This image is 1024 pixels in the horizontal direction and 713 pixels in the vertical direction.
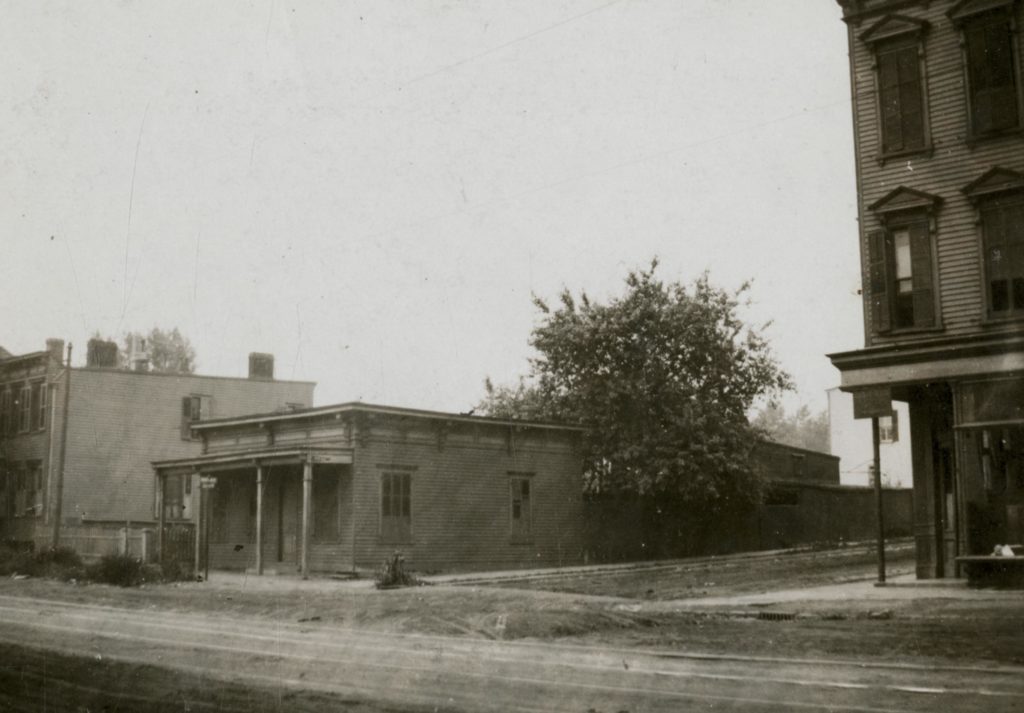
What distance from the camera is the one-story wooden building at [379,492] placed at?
28047mm

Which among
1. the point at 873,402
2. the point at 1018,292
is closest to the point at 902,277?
the point at 1018,292

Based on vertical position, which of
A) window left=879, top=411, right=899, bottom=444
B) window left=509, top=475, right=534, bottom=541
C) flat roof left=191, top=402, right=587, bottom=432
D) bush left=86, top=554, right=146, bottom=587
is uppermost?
window left=879, top=411, right=899, bottom=444

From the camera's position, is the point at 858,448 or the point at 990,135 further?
the point at 858,448

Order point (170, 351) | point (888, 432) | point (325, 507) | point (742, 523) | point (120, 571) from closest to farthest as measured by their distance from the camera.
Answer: point (120, 571)
point (325, 507)
point (742, 523)
point (888, 432)
point (170, 351)

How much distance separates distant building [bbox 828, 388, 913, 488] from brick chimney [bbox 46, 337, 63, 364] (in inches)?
1548

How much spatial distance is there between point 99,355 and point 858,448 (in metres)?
42.2

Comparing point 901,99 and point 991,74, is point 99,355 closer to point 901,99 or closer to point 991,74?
point 901,99

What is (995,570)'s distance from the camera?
650 inches

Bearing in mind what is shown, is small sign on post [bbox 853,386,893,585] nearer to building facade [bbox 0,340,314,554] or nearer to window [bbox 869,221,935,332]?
window [bbox 869,221,935,332]

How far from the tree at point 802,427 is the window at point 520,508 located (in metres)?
72.9

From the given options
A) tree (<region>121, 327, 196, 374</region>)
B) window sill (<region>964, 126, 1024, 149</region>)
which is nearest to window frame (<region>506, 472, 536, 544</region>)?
window sill (<region>964, 126, 1024, 149</region>)

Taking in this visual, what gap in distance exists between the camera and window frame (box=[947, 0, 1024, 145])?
18078mm

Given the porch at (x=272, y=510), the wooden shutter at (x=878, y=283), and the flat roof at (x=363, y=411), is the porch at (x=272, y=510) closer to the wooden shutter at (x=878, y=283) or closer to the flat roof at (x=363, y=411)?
the flat roof at (x=363, y=411)

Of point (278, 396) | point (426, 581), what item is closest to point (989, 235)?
point (426, 581)
